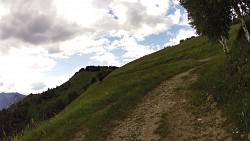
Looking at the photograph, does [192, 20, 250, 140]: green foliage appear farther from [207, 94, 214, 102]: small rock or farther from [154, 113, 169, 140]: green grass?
[154, 113, 169, 140]: green grass

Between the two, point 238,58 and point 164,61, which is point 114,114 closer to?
point 238,58

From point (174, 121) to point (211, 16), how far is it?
16.4 meters

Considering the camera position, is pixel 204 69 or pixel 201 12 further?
pixel 204 69

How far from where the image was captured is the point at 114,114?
97.0ft

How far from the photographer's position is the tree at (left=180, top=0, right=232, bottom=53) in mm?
34791

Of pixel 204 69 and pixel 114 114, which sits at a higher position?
pixel 204 69

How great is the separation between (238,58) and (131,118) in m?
12.9

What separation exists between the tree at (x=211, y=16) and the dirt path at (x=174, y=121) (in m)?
8.78

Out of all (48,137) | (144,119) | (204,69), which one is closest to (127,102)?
(144,119)

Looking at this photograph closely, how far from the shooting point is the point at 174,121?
2455 centimetres

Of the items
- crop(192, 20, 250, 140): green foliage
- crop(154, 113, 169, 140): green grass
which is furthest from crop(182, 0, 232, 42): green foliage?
crop(154, 113, 169, 140): green grass

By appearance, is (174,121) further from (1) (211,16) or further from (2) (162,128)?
(1) (211,16)

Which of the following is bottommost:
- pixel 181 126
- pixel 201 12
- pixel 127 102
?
pixel 181 126

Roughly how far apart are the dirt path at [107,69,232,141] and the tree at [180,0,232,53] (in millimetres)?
8776
